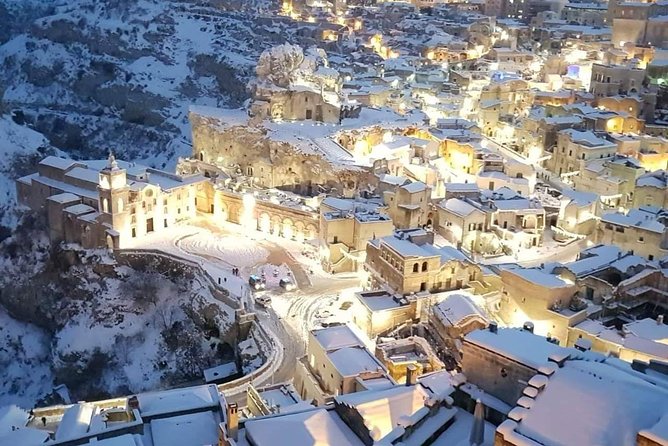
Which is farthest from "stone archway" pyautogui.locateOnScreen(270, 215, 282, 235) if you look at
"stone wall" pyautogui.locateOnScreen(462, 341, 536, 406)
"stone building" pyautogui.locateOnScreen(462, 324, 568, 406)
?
"stone wall" pyautogui.locateOnScreen(462, 341, 536, 406)

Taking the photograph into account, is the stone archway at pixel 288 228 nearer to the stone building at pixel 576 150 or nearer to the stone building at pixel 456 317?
the stone building at pixel 456 317

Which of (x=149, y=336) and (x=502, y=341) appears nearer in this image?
(x=502, y=341)

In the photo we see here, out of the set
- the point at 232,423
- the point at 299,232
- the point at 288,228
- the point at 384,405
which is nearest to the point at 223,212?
the point at 288,228

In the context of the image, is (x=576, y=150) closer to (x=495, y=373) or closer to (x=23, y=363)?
(x=495, y=373)

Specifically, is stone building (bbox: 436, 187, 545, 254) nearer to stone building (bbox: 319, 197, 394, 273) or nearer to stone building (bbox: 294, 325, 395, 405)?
stone building (bbox: 319, 197, 394, 273)

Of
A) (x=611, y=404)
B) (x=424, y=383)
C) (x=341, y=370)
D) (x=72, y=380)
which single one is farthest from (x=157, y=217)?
(x=611, y=404)

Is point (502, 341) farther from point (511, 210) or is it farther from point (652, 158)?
point (652, 158)
